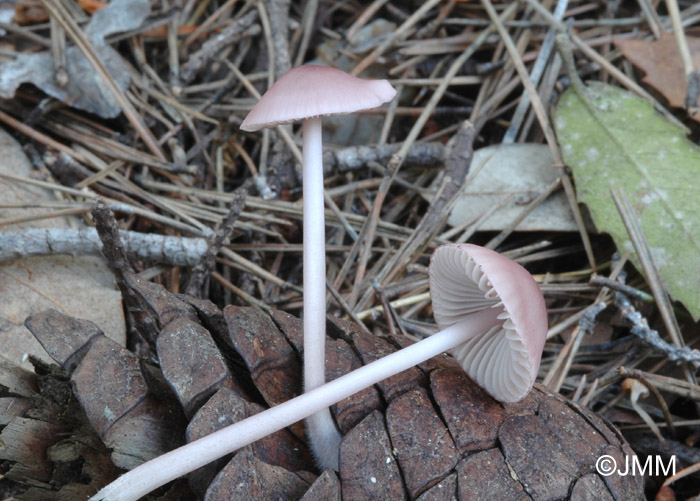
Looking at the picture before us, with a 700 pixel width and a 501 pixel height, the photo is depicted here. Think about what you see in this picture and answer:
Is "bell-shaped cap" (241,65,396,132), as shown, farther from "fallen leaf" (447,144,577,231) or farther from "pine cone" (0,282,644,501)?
"fallen leaf" (447,144,577,231)

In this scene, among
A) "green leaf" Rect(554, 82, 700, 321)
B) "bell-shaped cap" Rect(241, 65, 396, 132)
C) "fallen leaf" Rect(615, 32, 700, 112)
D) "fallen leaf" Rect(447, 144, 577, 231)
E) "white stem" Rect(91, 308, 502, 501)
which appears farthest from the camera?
"fallen leaf" Rect(615, 32, 700, 112)

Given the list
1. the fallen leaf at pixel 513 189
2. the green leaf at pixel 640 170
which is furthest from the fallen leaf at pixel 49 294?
the green leaf at pixel 640 170

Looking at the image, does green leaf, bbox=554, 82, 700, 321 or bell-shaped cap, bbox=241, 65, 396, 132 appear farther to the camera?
green leaf, bbox=554, 82, 700, 321

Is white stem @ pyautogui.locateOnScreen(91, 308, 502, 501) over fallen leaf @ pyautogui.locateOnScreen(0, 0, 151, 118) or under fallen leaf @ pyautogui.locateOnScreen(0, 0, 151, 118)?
under

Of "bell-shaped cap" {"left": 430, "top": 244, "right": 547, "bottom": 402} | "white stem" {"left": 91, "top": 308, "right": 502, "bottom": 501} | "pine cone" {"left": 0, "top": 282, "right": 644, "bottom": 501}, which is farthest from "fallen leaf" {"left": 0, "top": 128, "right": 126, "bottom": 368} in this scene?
"bell-shaped cap" {"left": 430, "top": 244, "right": 547, "bottom": 402}

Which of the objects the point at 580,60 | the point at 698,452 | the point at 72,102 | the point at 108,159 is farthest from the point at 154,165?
the point at 698,452

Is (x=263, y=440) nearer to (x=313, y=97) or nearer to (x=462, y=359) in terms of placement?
(x=462, y=359)

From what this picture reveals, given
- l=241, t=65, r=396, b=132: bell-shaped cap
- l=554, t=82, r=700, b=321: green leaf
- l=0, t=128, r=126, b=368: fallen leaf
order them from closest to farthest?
l=241, t=65, r=396, b=132: bell-shaped cap, l=0, t=128, r=126, b=368: fallen leaf, l=554, t=82, r=700, b=321: green leaf

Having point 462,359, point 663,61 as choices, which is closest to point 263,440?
point 462,359
